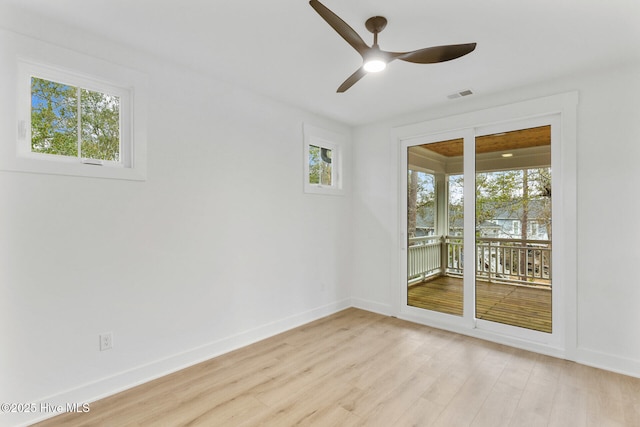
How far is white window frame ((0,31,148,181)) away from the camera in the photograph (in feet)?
6.49

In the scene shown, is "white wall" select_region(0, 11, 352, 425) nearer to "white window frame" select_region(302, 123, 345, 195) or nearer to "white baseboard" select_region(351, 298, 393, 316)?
"white window frame" select_region(302, 123, 345, 195)

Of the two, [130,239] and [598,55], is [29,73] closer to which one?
[130,239]

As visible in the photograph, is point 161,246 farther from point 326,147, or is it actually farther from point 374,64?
point 326,147

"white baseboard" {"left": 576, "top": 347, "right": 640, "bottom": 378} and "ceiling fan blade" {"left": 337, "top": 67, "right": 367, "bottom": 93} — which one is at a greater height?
"ceiling fan blade" {"left": 337, "top": 67, "right": 367, "bottom": 93}

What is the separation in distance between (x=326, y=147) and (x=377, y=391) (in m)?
2.99

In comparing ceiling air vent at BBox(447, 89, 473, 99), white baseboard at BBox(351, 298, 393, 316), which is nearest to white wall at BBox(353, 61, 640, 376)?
ceiling air vent at BBox(447, 89, 473, 99)

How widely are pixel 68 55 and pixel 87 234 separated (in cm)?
124

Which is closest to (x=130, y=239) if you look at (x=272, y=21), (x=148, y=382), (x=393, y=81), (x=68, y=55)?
(x=148, y=382)

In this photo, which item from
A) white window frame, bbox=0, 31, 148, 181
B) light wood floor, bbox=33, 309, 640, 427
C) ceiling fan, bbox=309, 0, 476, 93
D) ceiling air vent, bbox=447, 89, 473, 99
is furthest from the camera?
ceiling air vent, bbox=447, 89, 473, 99

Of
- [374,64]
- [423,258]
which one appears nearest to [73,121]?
[374,64]

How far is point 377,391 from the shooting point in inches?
95.3

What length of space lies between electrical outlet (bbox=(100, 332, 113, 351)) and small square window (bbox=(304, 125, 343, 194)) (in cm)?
243

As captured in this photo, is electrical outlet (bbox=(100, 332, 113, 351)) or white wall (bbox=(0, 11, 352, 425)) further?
electrical outlet (bbox=(100, 332, 113, 351))

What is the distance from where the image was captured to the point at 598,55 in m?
2.57
